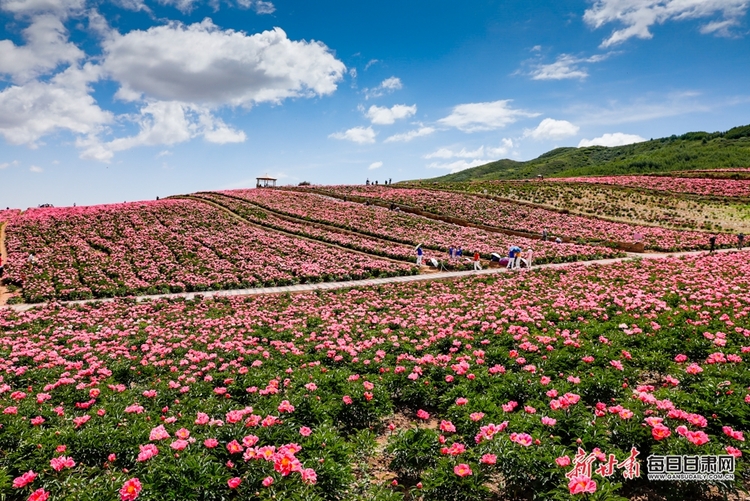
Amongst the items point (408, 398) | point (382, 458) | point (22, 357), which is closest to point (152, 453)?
point (382, 458)

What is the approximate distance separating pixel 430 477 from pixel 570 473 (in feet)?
5.15

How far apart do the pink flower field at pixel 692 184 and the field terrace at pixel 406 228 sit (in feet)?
100

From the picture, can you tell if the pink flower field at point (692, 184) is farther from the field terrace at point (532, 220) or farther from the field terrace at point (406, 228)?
the field terrace at point (406, 228)

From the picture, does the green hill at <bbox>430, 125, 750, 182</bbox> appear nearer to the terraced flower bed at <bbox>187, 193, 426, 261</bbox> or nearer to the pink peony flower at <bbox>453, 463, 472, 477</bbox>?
the terraced flower bed at <bbox>187, 193, 426, 261</bbox>

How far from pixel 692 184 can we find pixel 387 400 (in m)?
59.5

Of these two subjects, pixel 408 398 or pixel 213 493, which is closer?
pixel 213 493

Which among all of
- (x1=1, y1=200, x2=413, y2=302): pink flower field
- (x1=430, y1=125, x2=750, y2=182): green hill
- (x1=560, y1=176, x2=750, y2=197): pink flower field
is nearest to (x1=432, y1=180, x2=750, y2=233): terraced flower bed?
(x1=560, y1=176, x2=750, y2=197): pink flower field

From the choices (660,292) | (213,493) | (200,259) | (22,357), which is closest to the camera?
(213,493)

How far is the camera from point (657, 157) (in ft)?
299

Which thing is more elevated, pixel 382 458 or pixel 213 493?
pixel 213 493

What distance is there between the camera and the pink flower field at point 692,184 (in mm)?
45375

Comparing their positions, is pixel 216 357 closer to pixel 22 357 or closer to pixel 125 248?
pixel 22 357

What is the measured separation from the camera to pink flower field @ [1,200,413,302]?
20.0 metres

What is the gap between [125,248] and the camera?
2636 cm
